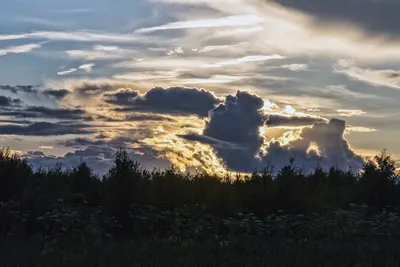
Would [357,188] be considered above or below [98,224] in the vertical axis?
above

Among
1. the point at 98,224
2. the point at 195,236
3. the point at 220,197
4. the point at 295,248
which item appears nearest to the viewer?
the point at 295,248

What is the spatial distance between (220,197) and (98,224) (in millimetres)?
5935

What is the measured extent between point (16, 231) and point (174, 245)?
6480 millimetres

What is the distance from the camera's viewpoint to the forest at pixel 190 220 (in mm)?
13547

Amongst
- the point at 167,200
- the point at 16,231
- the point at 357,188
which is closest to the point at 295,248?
the point at 16,231

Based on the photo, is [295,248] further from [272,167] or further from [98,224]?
[272,167]

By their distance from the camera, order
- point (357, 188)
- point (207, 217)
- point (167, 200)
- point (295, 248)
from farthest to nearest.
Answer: point (357, 188), point (167, 200), point (207, 217), point (295, 248)

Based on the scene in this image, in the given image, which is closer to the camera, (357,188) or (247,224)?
(247,224)

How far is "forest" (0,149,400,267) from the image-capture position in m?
13.5

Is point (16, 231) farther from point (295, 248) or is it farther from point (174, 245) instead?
point (295, 248)

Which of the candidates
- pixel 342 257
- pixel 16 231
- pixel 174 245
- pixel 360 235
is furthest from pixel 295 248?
pixel 16 231

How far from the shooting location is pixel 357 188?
27.7m

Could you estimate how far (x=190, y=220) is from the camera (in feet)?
63.2

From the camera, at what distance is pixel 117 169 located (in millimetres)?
23750
